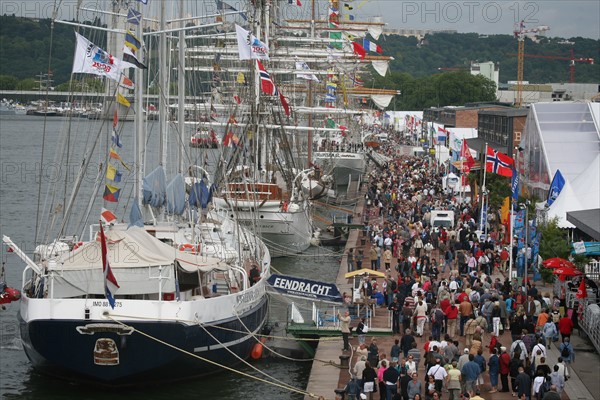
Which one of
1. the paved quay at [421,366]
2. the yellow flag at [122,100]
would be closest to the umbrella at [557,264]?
the paved quay at [421,366]

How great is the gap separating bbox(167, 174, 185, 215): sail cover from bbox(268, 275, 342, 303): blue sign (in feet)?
15.1

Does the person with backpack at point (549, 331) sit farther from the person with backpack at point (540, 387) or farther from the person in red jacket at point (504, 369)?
the person with backpack at point (540, 387)

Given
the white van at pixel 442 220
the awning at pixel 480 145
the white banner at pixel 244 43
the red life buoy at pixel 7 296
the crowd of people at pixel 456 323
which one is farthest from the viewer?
the awning at pixel 480 145

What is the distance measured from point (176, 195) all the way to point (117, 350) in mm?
9513

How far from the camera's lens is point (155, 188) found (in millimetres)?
35875

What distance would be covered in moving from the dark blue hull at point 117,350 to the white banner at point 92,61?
22.9ft

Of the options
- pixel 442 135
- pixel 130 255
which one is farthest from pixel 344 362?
pixel 442 135

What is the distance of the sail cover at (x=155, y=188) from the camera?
3578 cm

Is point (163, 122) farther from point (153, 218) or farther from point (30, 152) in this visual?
point (30, 152)

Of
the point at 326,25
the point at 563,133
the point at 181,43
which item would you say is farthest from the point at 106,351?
the point at 326,25

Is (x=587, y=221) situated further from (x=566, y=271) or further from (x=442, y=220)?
(x=442, y=220)

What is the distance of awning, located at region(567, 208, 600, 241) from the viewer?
35125mm

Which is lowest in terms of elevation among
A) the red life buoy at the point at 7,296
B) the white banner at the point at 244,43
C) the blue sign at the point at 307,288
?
the red life buoy at the point at 7,296

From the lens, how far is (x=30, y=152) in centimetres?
15162
